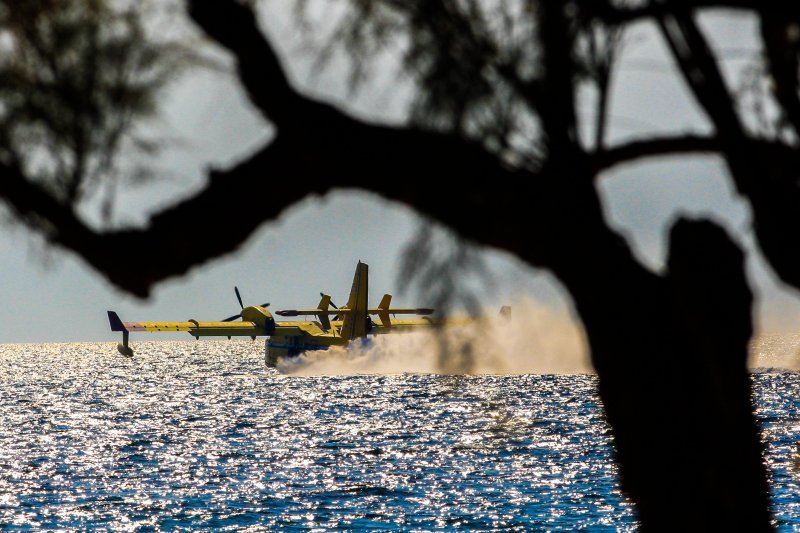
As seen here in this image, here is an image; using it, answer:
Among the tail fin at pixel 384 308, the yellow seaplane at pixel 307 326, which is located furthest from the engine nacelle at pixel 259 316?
the tail fin at pixel 384 308

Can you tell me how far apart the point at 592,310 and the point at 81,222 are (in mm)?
2990

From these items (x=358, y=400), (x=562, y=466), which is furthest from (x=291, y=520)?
(x=358, y=400)

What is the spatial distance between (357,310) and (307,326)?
40.9 feet

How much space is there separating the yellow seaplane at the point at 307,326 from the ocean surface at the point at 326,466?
17144 mm

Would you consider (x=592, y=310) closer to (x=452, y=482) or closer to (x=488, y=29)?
(x=488, y=29)

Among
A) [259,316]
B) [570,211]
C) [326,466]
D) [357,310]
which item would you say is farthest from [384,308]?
[570,211]

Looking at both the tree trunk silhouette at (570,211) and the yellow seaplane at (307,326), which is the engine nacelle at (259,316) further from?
the tree trunk silhouette at (570,211)

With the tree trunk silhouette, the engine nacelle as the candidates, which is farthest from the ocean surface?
the engine nacelle

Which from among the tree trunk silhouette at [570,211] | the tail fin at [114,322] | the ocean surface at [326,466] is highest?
the tail fin at [114,322]

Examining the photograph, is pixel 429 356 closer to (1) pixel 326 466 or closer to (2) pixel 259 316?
(2) pixel 259 316

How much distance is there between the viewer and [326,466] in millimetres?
40812

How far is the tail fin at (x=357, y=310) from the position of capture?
92.9 m

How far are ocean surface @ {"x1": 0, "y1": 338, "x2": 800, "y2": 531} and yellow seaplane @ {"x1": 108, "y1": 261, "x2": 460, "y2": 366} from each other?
1714 cm

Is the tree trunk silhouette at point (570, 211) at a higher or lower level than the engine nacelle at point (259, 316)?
lower
